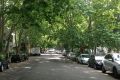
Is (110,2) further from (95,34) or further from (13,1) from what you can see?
(13,1)

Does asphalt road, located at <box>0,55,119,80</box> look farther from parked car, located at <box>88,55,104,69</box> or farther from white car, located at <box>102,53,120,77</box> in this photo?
parked car, located at <box>88,55,104,69</box>

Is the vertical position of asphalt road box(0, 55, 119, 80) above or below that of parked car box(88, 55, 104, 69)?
below

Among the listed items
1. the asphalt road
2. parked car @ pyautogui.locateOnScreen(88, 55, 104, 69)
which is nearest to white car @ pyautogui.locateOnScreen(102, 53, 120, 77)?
the asphalt road

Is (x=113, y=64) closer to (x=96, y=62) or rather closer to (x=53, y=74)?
(x=53, y=74)

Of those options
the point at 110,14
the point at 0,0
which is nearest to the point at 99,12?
the point at 110,14

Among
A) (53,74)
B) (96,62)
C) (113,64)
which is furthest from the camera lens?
(96,62)

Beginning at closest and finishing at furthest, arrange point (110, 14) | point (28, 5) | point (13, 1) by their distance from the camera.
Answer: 1. point (28, 5)
2. point (13, 1)
3. point (110, 14)

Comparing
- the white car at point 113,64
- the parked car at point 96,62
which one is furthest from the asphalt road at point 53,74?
the parked car at point 96,62

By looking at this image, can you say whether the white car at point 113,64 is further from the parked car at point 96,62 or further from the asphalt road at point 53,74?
the parked car at point 96,62

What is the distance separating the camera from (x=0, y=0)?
32.1 m

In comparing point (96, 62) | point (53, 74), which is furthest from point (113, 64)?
point (96, 62)

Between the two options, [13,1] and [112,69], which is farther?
[13,1]

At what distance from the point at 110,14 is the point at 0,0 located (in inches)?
823

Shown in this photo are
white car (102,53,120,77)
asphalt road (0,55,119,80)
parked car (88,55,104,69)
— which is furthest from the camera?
parked car (88,55,104,69)
